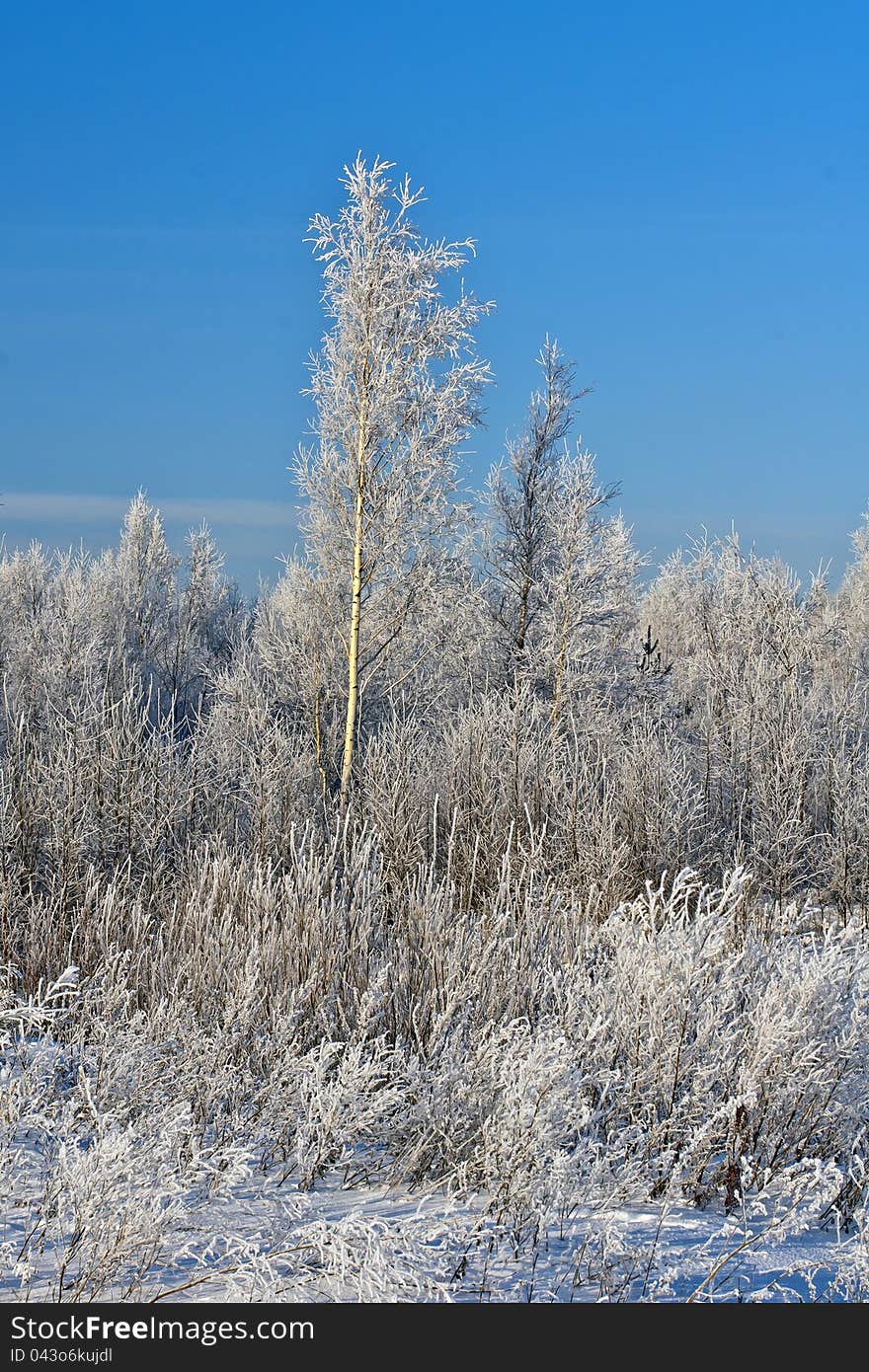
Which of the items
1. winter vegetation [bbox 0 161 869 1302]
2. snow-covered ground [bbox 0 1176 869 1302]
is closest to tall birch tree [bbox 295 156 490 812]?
winter vegetation [bbox 0 161 869 1302]

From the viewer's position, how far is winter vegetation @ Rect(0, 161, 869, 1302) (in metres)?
3.38

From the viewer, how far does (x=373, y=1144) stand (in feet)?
14.5

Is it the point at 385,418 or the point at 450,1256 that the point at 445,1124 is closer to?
the point at 450,1256

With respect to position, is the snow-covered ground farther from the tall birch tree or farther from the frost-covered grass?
the tall birch tree

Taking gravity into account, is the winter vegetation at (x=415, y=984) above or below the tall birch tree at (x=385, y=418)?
below

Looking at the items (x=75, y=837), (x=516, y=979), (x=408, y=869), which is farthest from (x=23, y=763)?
(x=516, y=979)

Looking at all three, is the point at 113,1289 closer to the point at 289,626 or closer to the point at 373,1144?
the point at 373,1144

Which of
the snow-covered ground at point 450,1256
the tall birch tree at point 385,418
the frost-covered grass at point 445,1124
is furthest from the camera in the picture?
the tall birch tree at point 385,418

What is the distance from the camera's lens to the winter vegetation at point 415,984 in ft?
11.1

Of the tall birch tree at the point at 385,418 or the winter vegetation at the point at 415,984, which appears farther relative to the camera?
the tall birch tree at the point at 385,418

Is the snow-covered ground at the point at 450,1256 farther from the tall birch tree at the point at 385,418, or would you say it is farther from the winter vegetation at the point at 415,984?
the tall birch tree at the point at 385,418

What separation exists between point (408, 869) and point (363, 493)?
5077 mm

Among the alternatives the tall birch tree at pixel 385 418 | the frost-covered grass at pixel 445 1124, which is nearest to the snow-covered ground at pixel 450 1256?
the frost-covered grass at pixel 445 1124
